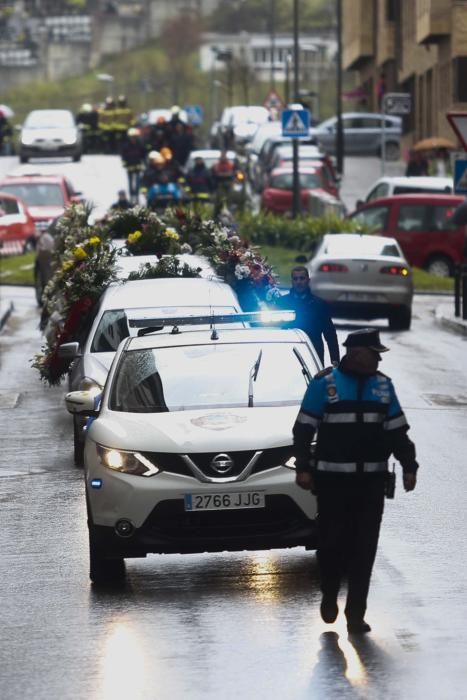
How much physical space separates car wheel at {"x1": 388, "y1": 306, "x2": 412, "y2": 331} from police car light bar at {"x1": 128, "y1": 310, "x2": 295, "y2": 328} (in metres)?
16.2

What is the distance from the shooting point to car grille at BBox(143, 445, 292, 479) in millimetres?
11250

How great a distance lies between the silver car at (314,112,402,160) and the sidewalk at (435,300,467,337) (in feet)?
129

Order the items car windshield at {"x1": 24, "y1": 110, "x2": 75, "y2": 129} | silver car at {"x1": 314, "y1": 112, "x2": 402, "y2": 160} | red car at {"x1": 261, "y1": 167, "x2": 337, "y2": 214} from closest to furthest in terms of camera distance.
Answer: red car at {"x1": 261, "y1": 167, "x2": 337, "y2": 214} < silver car at {"x1": 314, "y1": 112, "x2": 402, "y2": 160} < car windshield at {"x1": 24, "y1": 110, "x2": 75, "y2": 129}

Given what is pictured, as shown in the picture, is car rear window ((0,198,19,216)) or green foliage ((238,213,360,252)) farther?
car rear window ((0,198,19,216))

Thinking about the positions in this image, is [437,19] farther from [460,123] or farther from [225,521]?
[225,521]

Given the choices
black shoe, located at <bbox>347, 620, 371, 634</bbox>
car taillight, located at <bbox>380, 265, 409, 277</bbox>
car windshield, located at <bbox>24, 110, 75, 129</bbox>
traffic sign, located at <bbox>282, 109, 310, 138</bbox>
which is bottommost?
car windshield, located at <bbox>24, 110, 75, 129</bbox>

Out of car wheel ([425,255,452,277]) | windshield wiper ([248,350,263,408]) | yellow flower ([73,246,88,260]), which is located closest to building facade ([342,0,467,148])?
car wheel ([425,255,452,277])

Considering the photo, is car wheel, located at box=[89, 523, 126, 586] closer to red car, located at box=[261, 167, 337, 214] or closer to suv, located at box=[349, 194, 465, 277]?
suv, located at box=[349, 194, 465, 277]

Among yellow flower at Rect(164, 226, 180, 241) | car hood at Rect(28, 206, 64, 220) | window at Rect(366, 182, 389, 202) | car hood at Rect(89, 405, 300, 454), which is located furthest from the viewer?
car hood at Rect(28, 206, 64, 220)

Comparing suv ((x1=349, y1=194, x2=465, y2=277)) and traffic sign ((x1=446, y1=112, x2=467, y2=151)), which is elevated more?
traffic sign ((x1=446, y1=112, x2=467, y2=151))

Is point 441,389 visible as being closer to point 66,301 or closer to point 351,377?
point 66,301

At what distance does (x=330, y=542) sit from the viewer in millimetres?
10070

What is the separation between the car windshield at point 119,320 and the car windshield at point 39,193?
32386mm

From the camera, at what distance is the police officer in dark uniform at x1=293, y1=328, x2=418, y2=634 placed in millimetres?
9875
